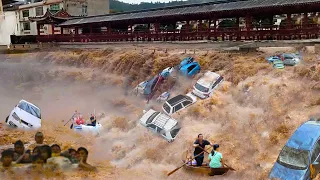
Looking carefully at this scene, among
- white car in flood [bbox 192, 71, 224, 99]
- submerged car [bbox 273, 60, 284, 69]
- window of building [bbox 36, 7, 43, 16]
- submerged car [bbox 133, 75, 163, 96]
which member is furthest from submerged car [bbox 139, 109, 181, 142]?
window of building [bbox 36, 7, 43, 16]

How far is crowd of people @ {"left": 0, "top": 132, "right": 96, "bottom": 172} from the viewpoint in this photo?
1551cm

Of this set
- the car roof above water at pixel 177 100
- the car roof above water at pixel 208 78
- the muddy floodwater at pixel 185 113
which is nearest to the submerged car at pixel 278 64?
the muddy floodwater at pixel 185 113

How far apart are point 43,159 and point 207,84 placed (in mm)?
10270

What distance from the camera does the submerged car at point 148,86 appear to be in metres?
25.0

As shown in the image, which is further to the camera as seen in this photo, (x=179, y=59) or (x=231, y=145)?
(x=179, y=59)

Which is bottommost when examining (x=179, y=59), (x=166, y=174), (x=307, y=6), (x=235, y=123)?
(x=166, y=174)

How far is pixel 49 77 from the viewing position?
36688 millimetres

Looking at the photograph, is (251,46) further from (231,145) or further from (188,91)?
(231,145)

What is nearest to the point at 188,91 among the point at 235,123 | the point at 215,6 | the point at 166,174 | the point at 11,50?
the point at 235,123

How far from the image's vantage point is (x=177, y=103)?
Answer: 20891 millimetres

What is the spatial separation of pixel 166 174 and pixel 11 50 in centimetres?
3957

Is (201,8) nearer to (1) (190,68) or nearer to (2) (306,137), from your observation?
(1) (190,68)

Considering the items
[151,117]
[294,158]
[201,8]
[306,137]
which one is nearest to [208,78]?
[151,117]

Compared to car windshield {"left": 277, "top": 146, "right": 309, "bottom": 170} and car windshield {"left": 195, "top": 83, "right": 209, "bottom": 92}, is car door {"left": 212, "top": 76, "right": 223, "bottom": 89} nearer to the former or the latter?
car windshield {"left": 195, "top": 83, "right": 209, "bottom": 92}
